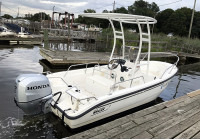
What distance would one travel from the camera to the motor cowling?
366 centimetres

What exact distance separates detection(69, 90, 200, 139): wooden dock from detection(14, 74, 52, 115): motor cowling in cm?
116

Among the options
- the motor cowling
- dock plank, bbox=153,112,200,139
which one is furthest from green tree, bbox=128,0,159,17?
the motor cowling

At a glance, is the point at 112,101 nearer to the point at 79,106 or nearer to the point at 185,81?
the point at 79,106

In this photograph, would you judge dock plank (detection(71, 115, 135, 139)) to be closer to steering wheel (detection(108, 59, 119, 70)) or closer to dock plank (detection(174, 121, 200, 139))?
dock plank (detection(174, 121, 200, 139))

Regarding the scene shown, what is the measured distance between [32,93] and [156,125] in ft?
9.12

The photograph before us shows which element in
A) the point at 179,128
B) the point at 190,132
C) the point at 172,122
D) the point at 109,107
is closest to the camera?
the point at 190,132

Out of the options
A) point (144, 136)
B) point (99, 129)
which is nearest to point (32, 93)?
point (99, 129)

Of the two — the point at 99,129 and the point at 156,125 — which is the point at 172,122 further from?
the point at 99,129

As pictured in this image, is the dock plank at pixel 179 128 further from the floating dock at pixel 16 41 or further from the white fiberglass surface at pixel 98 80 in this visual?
the floating dock at pixel 16 41

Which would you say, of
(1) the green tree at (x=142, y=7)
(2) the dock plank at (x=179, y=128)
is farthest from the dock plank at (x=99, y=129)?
(1) the green tree at (x=142, y=7)

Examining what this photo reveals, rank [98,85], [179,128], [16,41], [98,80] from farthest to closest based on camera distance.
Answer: [16,41] → [98,80] → [98,85] → [179,128]

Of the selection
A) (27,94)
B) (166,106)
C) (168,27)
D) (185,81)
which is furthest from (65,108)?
(168,27)

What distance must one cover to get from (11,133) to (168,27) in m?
55.4

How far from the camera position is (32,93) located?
3721 millimetres
